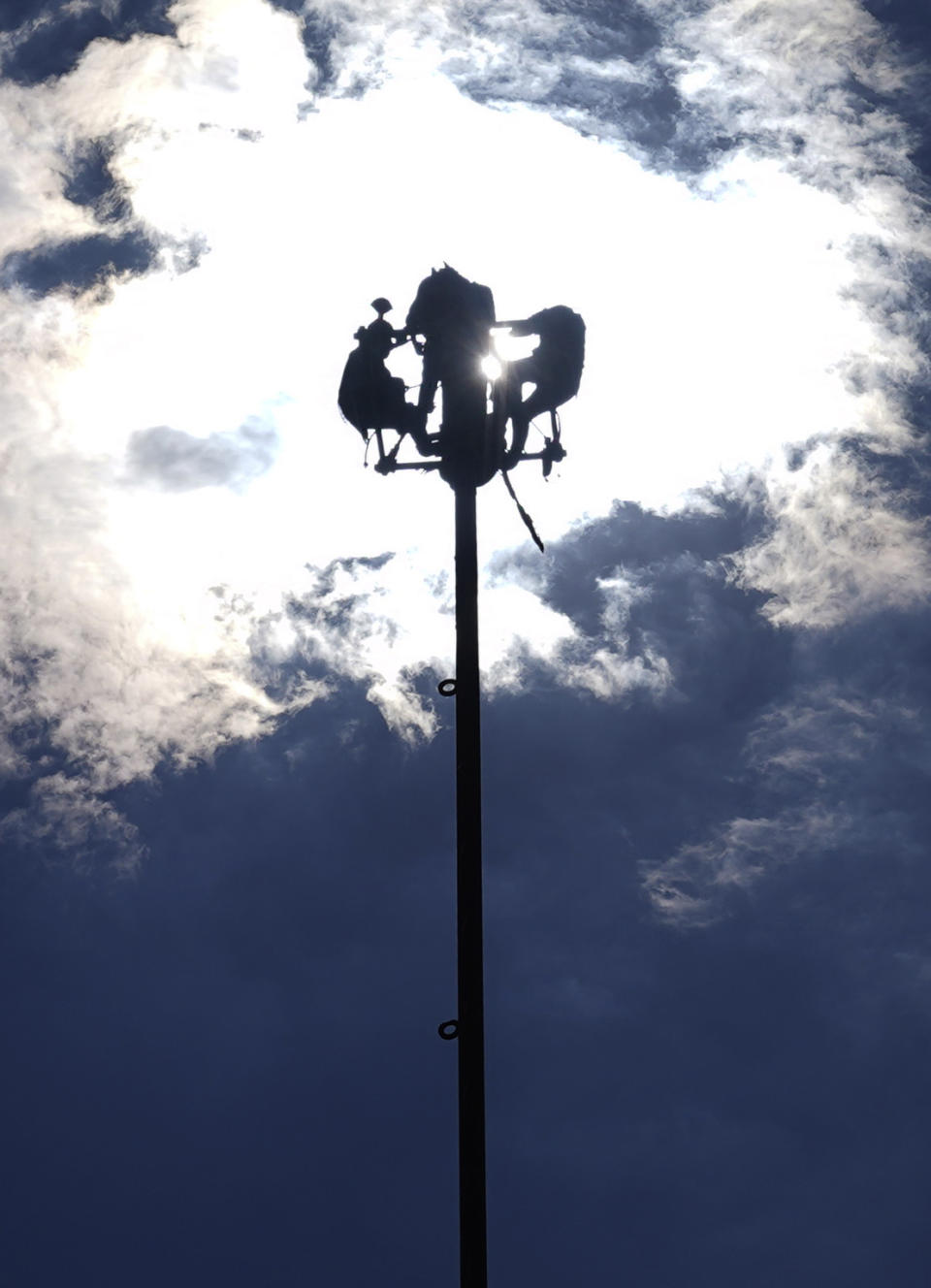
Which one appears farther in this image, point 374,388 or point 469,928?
point 374,388

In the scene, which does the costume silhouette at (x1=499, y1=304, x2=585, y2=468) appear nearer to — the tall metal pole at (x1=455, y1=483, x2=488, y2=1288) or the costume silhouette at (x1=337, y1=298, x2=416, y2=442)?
the costume silhouette at (x1=337, y1=298, x2=416, y2=442)

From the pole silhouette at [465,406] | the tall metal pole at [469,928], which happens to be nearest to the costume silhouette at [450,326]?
the pole silhouette at [465,406]

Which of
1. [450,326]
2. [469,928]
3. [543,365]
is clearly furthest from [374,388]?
[469,928]

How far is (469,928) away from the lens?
7.82 m

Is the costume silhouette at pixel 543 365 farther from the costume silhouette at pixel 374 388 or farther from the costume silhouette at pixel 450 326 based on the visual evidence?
the costume silhouette at pixel 374 388

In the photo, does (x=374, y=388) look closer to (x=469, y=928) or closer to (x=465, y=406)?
(x=465, y=406)

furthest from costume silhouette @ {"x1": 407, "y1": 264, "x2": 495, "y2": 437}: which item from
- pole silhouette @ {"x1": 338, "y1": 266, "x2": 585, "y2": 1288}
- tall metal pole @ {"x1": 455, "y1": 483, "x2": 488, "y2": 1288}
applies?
tall metal pole @ {"x1": 455, "y1": 483, "x2": 488, "y2": 1288}

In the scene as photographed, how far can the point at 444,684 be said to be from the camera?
28.8ft

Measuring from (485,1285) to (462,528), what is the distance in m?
4.51

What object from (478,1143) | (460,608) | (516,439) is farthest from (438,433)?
(478,1143)

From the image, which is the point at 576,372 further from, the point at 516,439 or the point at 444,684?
the point at 444,684

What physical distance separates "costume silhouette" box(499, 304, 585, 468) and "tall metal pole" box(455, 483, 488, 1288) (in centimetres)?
119

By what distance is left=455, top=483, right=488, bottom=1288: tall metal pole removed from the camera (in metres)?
7.37

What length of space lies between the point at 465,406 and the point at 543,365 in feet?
2.72
